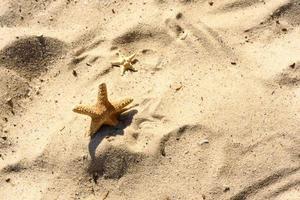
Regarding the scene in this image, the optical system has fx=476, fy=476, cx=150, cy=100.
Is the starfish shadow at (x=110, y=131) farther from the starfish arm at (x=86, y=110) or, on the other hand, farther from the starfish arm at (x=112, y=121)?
the starfish arm at (x=86, y=110)

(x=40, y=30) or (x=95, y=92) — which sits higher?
(x=40, y=30)

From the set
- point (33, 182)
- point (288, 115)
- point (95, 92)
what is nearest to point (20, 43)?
point (95, 92)

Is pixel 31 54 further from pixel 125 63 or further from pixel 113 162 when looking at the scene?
pixel 113 162

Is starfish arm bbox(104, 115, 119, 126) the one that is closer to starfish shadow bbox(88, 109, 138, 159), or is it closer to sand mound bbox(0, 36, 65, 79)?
starfish shadow bbox(88, 109, 138, 159)

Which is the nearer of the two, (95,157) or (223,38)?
(95,157)

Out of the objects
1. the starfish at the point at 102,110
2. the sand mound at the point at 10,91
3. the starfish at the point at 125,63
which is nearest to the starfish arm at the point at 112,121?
the starfish at the point at 102,110

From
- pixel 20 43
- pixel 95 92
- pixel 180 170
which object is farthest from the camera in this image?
pixel 20 43

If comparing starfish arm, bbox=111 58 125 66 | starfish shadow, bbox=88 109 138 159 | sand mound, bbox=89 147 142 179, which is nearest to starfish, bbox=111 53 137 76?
starfish arm, bbox=111 58 125 66

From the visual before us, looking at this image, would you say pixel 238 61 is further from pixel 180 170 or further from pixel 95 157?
pixel 95 157
